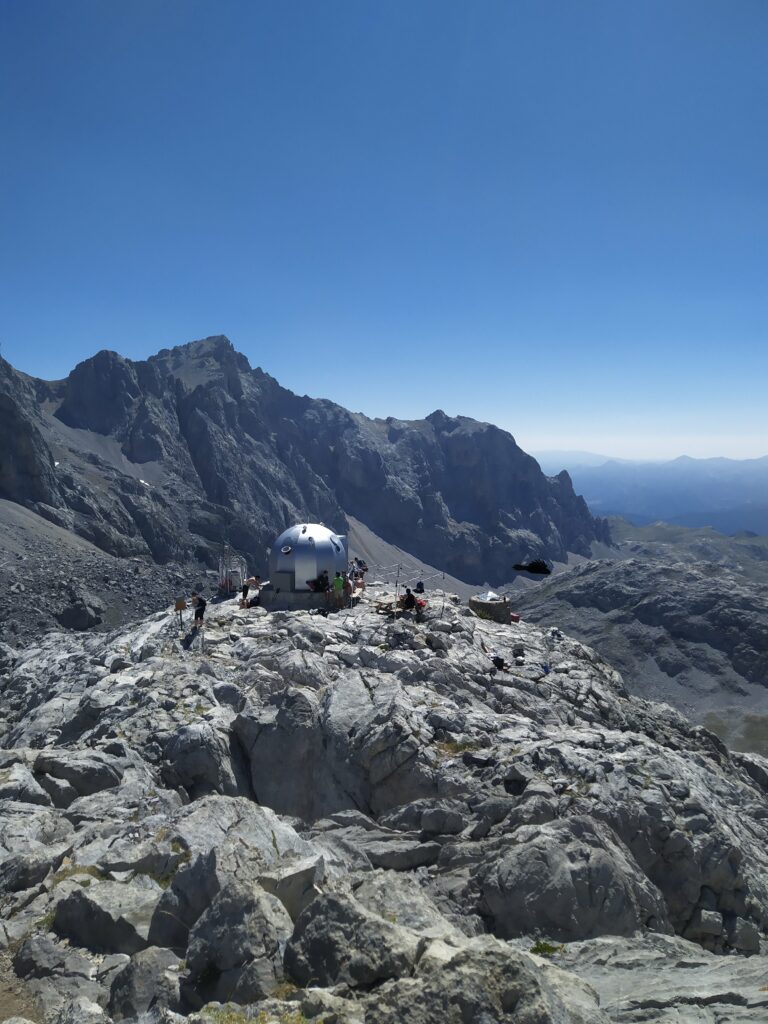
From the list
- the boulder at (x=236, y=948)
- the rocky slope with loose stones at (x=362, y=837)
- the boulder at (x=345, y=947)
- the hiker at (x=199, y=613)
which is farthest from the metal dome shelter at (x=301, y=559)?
the boulder at (x=345, y=947)

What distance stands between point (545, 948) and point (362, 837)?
5.77 meters

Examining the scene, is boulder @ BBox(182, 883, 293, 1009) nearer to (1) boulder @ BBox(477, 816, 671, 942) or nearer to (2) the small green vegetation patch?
(2) the small green vegetation patch

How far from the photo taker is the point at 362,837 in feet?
59.4

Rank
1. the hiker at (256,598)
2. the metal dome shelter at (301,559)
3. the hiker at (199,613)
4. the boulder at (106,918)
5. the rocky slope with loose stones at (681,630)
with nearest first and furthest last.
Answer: the boulder at (106,918)
the hiker at (199,613)
the hiker at (256,598)
the metal dome shelter at (301,559)
the rocky slope with loose stones at (681,630)

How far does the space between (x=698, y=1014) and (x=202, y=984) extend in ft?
23.7

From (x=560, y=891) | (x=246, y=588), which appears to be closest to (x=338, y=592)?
(x=246, y=588)

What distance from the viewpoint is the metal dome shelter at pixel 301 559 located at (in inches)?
1563

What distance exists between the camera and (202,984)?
934 centimetres

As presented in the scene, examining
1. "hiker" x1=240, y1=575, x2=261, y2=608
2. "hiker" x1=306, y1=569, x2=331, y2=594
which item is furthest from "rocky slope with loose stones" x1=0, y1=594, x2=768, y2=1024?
"hiker" x1=306, y1=569, x2=331, y2=594

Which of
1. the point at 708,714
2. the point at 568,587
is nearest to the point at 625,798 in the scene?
the point at 708,714

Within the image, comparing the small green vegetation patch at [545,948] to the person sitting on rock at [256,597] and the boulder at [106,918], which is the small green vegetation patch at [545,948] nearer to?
the boulder at [106,918]

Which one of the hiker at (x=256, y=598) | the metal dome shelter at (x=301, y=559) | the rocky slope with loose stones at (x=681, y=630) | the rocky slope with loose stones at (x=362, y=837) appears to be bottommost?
the rocky slope with loose stones at (x=681, y=630)

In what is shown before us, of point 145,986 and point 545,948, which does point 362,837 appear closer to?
point 545,948

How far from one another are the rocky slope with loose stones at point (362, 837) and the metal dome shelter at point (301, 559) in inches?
228
